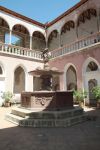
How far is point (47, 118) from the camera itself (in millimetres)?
6855

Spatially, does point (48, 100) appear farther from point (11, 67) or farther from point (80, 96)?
point (11, 67)

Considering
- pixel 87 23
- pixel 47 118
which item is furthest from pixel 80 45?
pixel 47 118

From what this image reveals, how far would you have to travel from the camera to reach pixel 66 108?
25.8ft

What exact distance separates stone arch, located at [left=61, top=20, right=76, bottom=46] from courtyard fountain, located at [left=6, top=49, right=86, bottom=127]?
11.2m

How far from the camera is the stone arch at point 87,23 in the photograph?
16.0 metres

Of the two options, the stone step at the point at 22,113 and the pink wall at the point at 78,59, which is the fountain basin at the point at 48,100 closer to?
the stone step at the point at 22,113

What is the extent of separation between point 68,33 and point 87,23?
2897mm

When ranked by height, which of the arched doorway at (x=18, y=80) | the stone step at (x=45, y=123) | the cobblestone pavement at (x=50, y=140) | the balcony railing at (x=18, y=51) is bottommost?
the cobblestone pavement at (x=50, y=140)

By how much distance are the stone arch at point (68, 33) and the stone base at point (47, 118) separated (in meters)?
12.8

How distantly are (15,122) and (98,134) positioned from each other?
12.3ft

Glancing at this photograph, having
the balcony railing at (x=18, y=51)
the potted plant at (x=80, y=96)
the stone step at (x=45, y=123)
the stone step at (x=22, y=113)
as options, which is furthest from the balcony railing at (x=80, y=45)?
the stone step at (x=22, y=113)

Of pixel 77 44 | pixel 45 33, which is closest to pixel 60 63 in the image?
pixel 77 44

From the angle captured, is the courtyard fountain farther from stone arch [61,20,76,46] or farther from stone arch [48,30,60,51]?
stone arch [48,30,60,51]

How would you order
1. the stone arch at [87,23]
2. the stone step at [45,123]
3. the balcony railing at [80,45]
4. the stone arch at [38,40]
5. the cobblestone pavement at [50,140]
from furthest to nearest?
the stone arch at [38,40], the stone arch at [87,23], the balcony railing at [80,45], the stone step at [45,123], the cobblestone pavement at [50,140]
